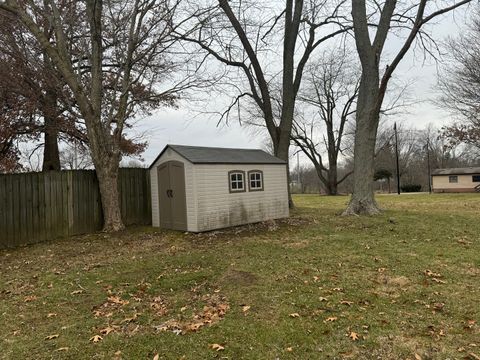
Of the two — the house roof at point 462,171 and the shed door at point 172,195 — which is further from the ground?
the house roof at point 462,171

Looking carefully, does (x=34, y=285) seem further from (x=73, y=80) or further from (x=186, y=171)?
(x=73, y=80)

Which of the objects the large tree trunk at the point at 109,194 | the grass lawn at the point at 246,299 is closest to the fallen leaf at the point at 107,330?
the grass lawn at the point at 246,299

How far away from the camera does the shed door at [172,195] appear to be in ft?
31.4

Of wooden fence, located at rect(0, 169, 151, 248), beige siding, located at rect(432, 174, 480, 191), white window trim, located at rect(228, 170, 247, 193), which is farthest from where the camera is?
beige siding, located at rect(432, 174, 480, 191)

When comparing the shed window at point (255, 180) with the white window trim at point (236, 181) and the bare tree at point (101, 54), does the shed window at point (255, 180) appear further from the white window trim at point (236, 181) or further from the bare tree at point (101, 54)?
the bare tree at point (101, 54)

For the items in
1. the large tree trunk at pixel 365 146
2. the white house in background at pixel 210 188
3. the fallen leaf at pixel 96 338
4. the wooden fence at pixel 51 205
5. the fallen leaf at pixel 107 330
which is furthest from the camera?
the large tree trunk at pixel 365 146

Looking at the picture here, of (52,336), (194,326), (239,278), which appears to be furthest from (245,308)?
(52,336)

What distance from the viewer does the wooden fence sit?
8188 mm

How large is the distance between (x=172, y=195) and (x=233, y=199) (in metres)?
1.84

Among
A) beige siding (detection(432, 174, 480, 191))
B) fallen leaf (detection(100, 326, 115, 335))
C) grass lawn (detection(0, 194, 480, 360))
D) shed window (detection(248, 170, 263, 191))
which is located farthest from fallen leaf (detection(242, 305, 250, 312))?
A: beige siding (detection(432, 174, 480, 191))

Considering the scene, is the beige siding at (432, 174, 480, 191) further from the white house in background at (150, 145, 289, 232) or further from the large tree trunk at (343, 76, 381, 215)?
the white house in background at (150, 145, 289, 232)

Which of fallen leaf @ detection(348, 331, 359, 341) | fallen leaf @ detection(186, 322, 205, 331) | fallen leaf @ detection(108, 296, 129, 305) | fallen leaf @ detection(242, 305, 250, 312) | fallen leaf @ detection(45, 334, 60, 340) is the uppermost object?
fallen leaf @ detection(108, 296, 129, 305)

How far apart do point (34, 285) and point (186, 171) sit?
479 cm

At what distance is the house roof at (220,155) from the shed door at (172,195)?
44 cm
